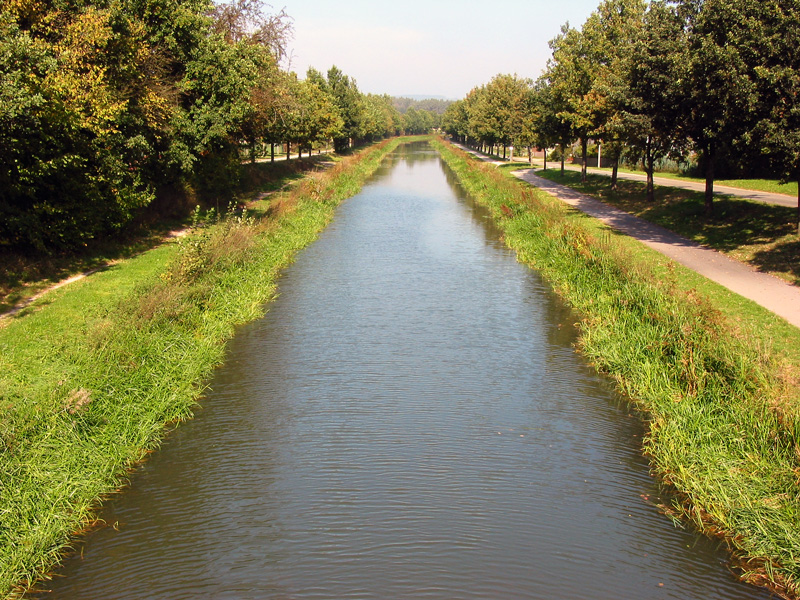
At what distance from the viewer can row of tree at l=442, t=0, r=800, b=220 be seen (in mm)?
15398

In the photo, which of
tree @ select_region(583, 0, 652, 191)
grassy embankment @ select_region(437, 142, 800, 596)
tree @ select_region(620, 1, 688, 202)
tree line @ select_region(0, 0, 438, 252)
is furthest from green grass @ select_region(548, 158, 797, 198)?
tree line @ select_region(0, 0, 438, 252)

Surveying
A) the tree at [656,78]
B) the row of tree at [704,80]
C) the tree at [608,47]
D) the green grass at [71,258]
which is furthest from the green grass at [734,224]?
Result: the green grass at [71,258]

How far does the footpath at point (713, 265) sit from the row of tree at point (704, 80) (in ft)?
7.69

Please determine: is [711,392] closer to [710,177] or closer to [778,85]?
[778,85]

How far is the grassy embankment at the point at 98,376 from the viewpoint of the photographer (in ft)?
22.1

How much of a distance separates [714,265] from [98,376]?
44.7 ft

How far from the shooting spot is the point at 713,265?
1598 centimetres

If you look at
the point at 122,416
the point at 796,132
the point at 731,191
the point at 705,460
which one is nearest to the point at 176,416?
the point at 122,416

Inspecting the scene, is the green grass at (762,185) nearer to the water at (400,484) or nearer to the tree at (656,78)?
the tree at (656,78)

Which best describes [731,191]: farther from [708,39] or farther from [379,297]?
[379,297]

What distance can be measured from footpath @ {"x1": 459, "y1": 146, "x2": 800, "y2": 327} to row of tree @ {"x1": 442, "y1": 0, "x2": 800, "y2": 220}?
2.35m

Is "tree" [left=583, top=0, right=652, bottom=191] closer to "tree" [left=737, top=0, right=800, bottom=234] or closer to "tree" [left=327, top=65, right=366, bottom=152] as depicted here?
"tree" [left=737, top=0, right=800, bottom=234]

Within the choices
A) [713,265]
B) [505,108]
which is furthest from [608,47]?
[505,108]

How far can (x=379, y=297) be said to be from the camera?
15477mm
